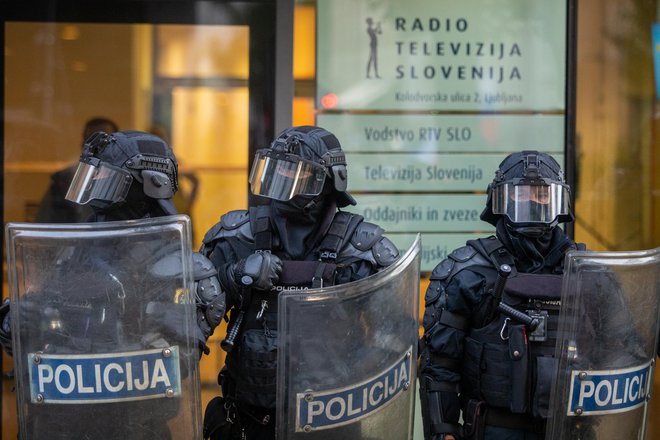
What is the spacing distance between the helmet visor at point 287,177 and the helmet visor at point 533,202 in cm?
73

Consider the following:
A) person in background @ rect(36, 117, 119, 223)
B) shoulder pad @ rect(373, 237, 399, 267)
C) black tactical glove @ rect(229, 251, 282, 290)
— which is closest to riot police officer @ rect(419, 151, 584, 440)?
shoulder pad @ rect(373, 237, 399, 267)

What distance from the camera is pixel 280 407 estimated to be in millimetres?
2908

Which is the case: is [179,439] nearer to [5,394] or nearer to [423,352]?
[423,352]

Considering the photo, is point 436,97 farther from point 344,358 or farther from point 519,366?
point 344,358

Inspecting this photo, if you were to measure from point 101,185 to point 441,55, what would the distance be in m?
2.75

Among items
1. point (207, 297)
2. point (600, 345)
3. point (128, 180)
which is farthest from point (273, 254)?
point (600, 345)

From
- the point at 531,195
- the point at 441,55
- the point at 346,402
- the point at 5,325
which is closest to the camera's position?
the point at 346,402

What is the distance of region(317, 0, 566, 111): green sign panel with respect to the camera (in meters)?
5.82

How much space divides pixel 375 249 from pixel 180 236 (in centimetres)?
107

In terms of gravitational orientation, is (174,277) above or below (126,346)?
above

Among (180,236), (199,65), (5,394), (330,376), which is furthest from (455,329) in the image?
(5,394)

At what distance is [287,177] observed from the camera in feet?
12.5

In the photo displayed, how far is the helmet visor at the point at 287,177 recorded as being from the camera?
12.5ft

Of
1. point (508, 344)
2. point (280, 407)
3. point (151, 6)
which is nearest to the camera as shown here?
point (280, 407)
